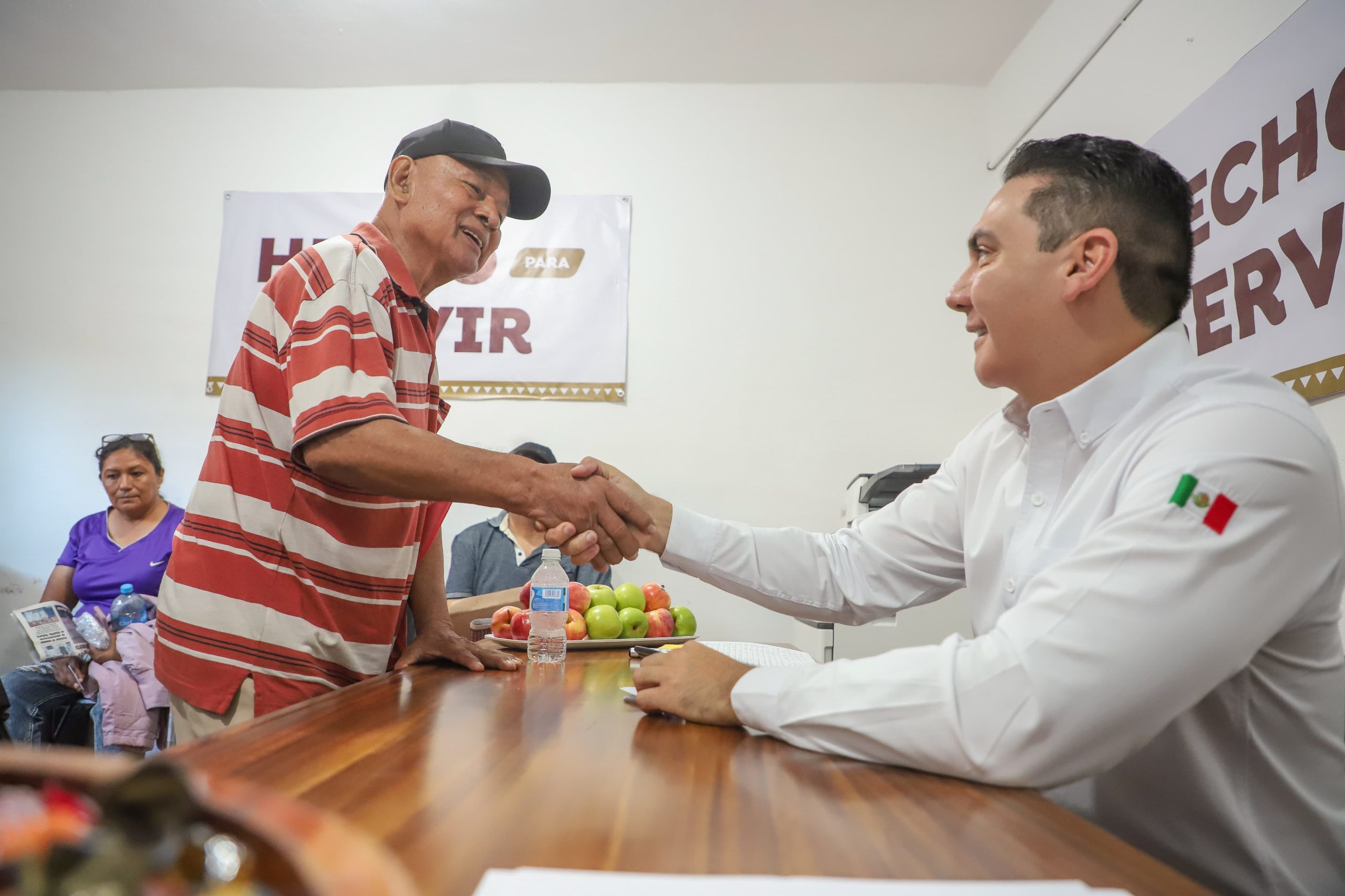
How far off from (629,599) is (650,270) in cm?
217

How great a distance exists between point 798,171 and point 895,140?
476mm

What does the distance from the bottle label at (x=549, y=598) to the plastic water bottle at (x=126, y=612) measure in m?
2.51

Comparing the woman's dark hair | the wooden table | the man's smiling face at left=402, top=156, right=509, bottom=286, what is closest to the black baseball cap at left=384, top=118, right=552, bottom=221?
the man's smiling face at left=402, top=156, right=509, bottom=286

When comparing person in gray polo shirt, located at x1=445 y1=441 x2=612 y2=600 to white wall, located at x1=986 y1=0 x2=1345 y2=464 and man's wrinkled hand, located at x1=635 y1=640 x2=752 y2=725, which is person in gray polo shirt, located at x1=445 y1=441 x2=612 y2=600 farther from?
white wall, located at x1=986 y1=0 x2=1345 y2=464

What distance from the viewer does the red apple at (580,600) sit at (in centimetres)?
187

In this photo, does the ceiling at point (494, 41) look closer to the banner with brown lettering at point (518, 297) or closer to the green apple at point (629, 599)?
the banner with brown lettering at point (518, 297)

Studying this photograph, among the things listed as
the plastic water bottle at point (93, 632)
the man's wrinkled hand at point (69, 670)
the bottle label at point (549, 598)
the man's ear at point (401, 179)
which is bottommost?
the man's wrinkled hand at point (69, 670)

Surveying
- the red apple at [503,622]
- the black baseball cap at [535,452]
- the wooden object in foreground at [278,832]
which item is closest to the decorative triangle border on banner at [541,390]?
the black baseball cap at [535,452]

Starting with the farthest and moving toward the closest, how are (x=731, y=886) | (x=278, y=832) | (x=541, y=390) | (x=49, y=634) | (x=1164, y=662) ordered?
(x=541, y=390) < (x=49, y=634) < (x=1164, y=662) < (x=731, y=886) < (x=278, y=832)

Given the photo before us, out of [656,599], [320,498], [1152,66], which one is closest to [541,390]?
[656,599]

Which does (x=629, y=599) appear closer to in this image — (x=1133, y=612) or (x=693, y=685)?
(x=693, y=685)

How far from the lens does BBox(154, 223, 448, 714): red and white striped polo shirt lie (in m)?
1.26

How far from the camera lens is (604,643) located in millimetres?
1758

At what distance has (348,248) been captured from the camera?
4.60 feet
